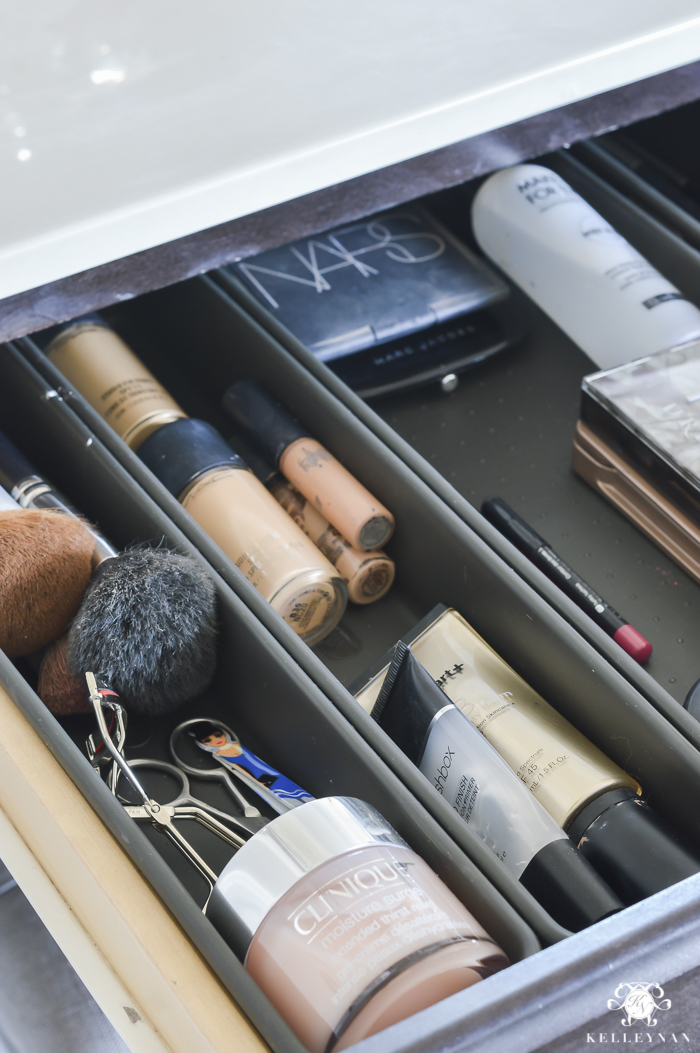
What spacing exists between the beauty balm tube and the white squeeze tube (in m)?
0.28

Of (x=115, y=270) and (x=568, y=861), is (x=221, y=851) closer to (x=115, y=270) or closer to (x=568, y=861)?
(x=568, y=861)

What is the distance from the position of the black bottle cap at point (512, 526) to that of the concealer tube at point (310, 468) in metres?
0.08

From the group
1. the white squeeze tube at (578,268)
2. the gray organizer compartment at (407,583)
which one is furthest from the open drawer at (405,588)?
the white squeeze tube at (578,268)

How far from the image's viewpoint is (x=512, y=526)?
62cm

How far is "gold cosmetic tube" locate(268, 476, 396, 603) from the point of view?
0.60m

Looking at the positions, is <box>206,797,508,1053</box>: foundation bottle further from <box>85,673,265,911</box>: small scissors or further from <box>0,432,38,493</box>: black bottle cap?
<box>0,432,38,493</box>: black bottle cap

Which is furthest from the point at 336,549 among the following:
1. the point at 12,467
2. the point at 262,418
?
the point at 12,467

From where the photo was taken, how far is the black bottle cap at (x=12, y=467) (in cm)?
60

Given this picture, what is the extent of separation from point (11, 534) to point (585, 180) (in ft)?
1.86

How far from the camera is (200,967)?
0.36m

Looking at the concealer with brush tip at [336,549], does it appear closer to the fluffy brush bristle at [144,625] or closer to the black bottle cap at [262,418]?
the black bottle cap at [262,418]

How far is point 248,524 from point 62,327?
0.24m

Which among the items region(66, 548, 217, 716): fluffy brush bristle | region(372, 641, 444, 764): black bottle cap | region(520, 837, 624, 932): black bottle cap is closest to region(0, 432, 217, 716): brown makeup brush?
region(66, 548, 217, 716): fluffy brush bristle

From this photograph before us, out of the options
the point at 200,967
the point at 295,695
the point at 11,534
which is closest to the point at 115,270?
the point at 11,534
